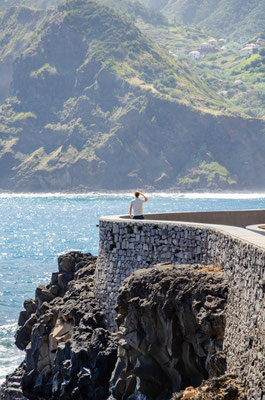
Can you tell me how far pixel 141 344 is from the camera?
13.8m

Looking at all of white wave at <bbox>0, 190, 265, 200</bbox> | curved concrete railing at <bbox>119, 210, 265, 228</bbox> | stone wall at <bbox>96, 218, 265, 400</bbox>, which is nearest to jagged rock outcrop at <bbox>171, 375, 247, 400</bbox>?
stone wall at <bbox>96, 218, 265, 400</bbox>

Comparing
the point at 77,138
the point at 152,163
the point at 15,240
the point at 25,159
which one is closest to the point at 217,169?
the point at 152,163

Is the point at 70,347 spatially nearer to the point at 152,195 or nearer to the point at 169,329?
the point at 169,329

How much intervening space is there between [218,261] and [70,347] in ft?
17.2

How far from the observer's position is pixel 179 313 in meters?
12.9

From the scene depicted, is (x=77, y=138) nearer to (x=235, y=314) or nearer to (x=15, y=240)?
(x=15, y=240)

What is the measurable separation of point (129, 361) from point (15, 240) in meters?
60.2

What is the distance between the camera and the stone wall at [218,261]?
31.4 ft

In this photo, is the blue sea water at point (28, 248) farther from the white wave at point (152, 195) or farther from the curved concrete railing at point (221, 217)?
the white wave at point (152, 195)

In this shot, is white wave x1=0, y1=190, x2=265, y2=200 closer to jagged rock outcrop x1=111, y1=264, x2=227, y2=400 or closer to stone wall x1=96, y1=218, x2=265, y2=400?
stone wall x1=96, y1=218, x2=265, y2=400

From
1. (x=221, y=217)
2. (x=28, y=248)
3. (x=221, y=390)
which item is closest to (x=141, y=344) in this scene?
(x=221, y=390)

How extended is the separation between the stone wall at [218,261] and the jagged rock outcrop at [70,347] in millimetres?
611

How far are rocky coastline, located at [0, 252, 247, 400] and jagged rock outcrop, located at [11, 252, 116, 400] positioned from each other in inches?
0.9

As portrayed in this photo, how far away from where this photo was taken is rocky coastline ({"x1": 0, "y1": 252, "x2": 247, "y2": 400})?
39.3 feet
